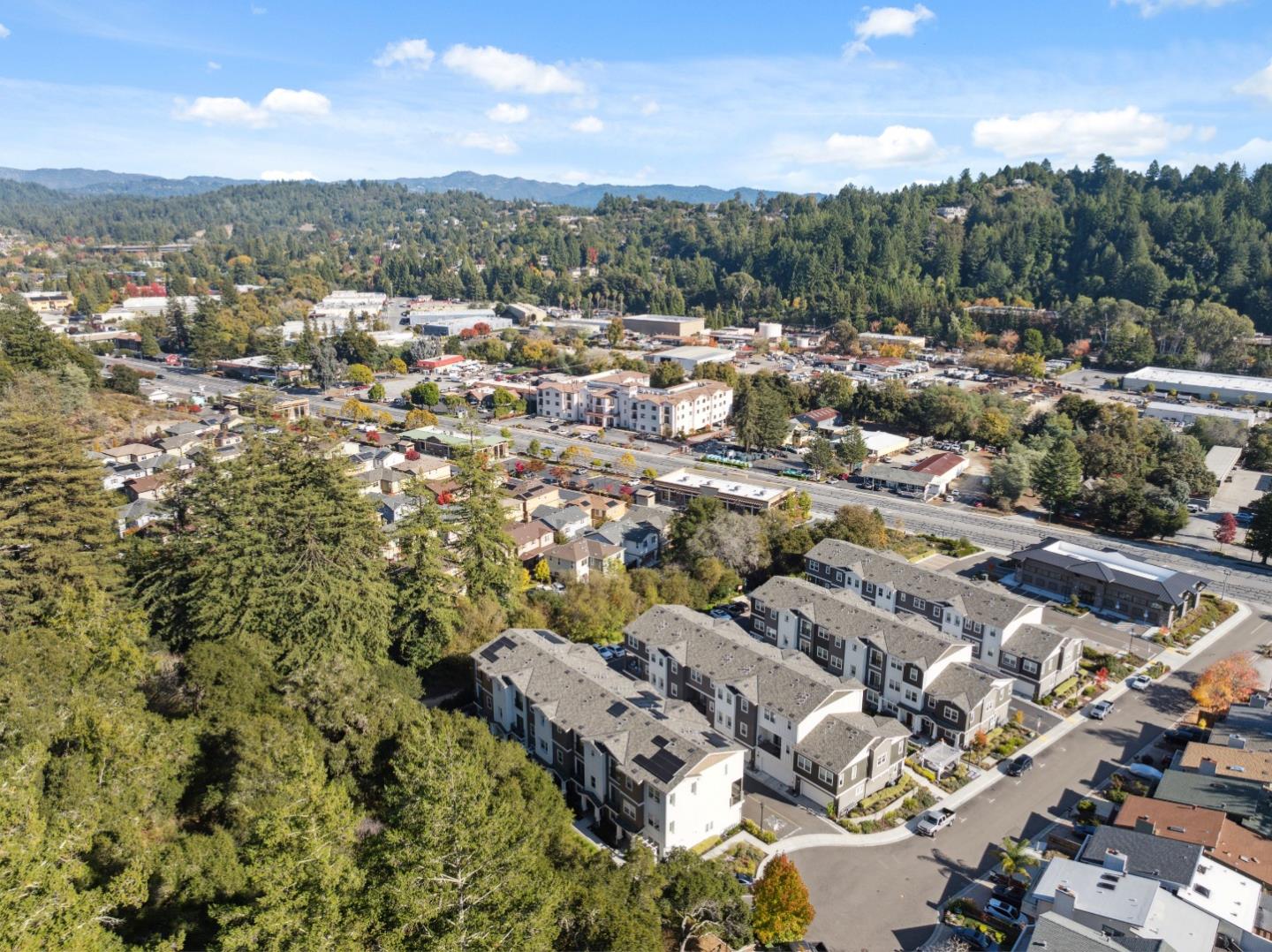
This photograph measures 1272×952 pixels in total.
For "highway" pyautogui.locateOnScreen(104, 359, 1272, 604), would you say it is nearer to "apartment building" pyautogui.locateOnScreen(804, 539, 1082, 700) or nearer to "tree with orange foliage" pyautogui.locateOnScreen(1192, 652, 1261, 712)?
"tree with orange foliage" pyautogui.locateOnScreen(1192, 652, 1261, 712)

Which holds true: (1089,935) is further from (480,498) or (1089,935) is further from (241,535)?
(241,535)

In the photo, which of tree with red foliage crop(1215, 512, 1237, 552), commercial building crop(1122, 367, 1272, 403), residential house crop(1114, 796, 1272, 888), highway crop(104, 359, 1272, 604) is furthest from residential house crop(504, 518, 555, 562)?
commercial building crop(1122, 367, 1272, 403)

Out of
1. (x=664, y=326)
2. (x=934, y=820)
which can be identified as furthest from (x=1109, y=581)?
(x=664, y=326)

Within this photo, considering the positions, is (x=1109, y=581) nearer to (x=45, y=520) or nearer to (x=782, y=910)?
(x=782, y=910)

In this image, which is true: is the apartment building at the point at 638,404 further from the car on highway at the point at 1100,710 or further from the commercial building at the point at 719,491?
the car on highway at the point at 1100,710

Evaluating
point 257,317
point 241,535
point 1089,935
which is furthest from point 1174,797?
point 257,317

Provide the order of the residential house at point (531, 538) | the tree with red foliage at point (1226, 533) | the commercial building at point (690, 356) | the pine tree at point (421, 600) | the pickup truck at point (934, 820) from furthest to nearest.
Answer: the commercial building at point (690, 356) → the tree with red foliage at point (1226, 533) → the residential house at point (531, 538) → the pine tree at point (421, 600) → the pickup truck at point (934, 820)

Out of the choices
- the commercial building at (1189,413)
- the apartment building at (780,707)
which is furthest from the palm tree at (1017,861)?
the commercial building at (1189,413)
